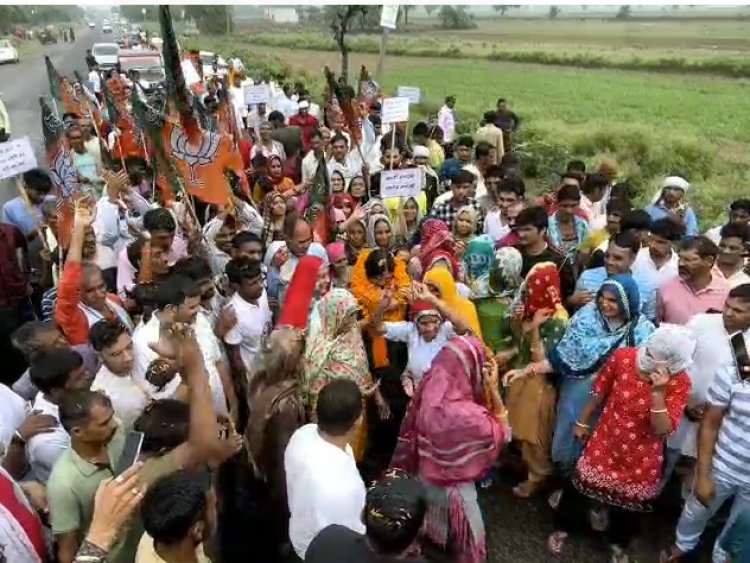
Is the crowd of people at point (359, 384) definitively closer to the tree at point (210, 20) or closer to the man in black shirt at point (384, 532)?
the man in black shirt at point (384, 532)

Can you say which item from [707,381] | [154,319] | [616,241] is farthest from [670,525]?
[154,319]

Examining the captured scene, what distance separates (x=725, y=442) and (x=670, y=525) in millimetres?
1048

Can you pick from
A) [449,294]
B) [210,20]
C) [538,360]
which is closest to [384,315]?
[449,294]

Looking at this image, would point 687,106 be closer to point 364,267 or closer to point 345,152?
point 345,152

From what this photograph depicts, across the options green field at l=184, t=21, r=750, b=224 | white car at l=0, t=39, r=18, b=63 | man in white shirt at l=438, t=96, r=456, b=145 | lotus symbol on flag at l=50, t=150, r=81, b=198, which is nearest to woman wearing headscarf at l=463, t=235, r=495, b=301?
lotus symbol on flag at l=50, t=150, r=81, b=198

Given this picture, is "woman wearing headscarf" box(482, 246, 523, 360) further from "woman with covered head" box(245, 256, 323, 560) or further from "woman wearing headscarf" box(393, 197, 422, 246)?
"woman wearing headscarf" box(393, 197, 422, 246)

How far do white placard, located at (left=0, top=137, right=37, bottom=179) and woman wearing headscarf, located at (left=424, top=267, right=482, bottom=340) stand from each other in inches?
126

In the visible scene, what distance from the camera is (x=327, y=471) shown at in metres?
2.52

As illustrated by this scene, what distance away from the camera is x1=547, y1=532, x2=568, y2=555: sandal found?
379cm

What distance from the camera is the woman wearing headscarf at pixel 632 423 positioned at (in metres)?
3.05

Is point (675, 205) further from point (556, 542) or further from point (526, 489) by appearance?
point (556, 542)

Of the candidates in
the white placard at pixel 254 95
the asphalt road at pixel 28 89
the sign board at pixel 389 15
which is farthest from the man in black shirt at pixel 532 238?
the asphalt road at pixel 28 89

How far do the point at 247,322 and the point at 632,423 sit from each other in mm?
2111

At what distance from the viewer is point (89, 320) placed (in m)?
3.72
